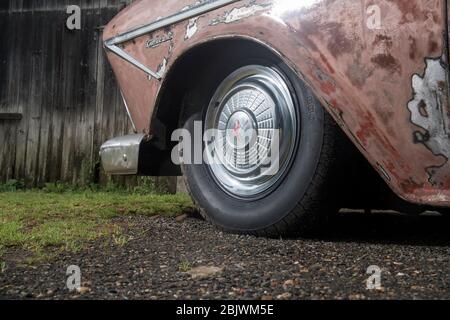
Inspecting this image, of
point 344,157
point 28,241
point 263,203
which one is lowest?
point 28,241

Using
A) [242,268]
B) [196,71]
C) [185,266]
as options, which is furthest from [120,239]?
[196,71]

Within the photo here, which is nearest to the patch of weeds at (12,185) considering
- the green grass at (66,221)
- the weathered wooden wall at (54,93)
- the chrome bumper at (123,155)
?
the weathered wooden wall at (54,93)

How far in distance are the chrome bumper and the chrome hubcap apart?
381 mm

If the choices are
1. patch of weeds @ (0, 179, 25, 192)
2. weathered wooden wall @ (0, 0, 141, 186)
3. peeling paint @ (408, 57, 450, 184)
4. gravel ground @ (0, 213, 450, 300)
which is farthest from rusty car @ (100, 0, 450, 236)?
patch of weeds @ (0, 179, 25, 192)

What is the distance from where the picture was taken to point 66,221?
2775 mm

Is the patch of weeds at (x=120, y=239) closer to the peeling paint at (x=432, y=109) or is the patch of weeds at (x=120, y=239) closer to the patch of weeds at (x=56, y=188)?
the peeling paint at (x=432, y=109)

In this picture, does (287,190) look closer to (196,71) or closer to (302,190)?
(302,190)

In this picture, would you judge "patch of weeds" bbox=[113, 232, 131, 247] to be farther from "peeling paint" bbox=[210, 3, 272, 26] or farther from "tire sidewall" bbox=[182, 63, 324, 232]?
"peeling paint" bbox=[210, 3, 272, 26]

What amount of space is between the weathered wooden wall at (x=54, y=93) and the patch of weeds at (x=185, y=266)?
4031 millimetres

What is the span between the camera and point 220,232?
2.37 m

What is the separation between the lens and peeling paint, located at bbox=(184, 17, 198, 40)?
93.2 inches
